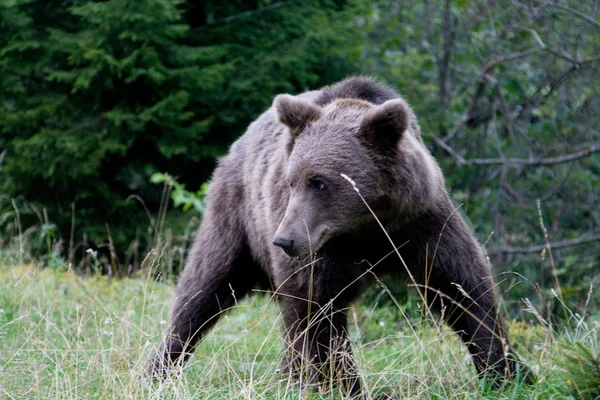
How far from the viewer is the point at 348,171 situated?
162 inches

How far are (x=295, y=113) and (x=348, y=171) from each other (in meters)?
0.50

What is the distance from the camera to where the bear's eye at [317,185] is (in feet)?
13.4

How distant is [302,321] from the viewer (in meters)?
4.23

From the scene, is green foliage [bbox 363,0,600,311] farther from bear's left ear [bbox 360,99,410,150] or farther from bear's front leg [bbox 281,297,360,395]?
bear's left ear [bbox 360,99,410,150]

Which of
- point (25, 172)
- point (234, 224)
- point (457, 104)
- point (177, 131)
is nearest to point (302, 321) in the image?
point (234, 224)

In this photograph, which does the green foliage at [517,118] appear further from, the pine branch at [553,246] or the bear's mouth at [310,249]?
the bear's mouth at [310,249]

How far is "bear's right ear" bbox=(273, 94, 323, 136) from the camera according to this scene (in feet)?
14.2

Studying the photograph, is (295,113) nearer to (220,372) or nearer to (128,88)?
(220,372)

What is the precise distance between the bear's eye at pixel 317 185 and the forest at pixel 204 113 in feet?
13.8

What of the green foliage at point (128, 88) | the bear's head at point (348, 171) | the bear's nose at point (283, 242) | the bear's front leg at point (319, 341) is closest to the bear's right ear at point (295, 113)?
the bear's head at point (348, 171)

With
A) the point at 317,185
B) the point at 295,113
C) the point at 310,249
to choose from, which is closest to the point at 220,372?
the point at 310,249

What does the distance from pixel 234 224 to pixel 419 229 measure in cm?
150

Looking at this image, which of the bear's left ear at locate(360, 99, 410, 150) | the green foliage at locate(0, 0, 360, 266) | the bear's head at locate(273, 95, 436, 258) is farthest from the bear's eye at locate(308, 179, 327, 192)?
the green foliage at locate(0, 0, 360, 266)

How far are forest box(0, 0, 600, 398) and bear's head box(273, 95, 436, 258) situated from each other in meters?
4.10
